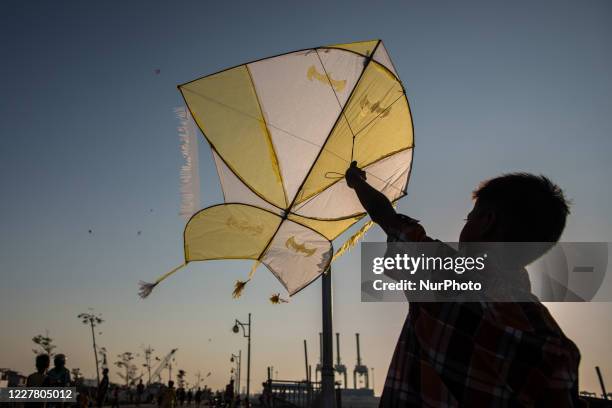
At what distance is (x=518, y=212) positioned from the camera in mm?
1524

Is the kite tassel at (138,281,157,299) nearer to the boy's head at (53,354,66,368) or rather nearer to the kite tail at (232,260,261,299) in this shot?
the kite tail at (232,260,261,299)

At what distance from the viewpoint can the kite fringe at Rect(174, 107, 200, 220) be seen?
473 centimetres

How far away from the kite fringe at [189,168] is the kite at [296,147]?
8cm

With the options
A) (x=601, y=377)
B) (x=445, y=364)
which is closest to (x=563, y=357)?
(x=445, y=364)

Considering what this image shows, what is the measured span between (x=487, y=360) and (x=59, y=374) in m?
9.33

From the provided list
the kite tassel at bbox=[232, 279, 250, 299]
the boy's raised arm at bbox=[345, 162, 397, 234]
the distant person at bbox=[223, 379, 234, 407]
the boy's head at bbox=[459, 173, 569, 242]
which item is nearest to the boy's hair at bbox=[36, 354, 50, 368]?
the kite tassel at bbox=[232, 279, 250, 299]

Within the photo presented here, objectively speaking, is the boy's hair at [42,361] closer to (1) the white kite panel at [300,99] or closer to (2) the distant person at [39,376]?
(2) the distant person at [39,376]

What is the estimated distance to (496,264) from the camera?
1.50 meters

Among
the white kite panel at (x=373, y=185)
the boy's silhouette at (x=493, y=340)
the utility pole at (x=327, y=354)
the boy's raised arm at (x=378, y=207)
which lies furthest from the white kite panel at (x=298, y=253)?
the boy's silhouette at (x=493, y=340)

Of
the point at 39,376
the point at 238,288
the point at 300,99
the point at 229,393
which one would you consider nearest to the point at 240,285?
the point at 238,288

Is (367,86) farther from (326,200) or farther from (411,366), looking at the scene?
(411,366)

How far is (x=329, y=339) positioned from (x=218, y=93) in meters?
2.97

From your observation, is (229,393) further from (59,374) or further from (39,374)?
(39,374)

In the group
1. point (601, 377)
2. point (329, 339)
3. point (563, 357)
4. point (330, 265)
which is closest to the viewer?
point (563, 357)
